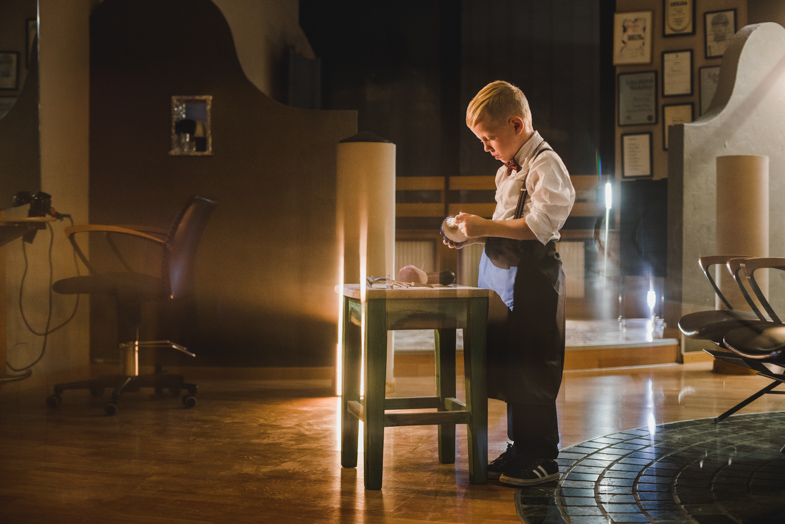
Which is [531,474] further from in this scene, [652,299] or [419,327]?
[652,299]

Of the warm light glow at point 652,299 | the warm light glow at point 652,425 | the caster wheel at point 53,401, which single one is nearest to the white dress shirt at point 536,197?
the warm light glow at point 652,425

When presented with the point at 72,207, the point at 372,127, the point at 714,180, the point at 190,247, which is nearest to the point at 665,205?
the point at 714,180

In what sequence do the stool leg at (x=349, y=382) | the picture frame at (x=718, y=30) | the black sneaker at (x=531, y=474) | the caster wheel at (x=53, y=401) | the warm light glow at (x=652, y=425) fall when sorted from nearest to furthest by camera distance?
the black sneaker at (x=531, y=474), the stool leg at (x=349, y=382), the warm light glow at (x=652, y=425), the caster wheel at (x=53, y=401), the picture frame at (x=718, y=30)

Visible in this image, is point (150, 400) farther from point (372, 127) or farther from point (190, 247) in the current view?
point (372, 127)

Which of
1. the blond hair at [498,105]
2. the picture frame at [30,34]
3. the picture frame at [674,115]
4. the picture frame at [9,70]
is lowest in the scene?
the blond hair at [498,105]

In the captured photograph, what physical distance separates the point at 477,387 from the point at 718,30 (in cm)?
628

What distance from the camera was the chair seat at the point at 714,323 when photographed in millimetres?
2818

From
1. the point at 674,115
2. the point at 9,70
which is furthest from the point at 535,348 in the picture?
the point at 674,115

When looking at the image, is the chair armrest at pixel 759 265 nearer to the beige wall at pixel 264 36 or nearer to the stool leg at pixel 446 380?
the stool leg at pixel 446 380

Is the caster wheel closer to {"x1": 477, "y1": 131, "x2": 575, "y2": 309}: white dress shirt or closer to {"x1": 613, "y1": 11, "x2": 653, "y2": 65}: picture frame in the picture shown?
{"x1": 477, "y1": 131, "x2": 575, "y2": 309}: white dress shirt

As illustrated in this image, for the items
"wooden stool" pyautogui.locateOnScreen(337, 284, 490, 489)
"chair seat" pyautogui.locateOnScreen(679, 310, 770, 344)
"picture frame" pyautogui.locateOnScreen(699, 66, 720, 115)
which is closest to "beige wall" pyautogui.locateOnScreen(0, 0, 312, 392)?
"wooden stool" pyautogui.locateOnScreen(337, 284, 490, 489)

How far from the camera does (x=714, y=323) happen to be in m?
2.93

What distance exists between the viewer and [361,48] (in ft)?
25.8

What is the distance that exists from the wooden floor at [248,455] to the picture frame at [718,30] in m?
4.18
